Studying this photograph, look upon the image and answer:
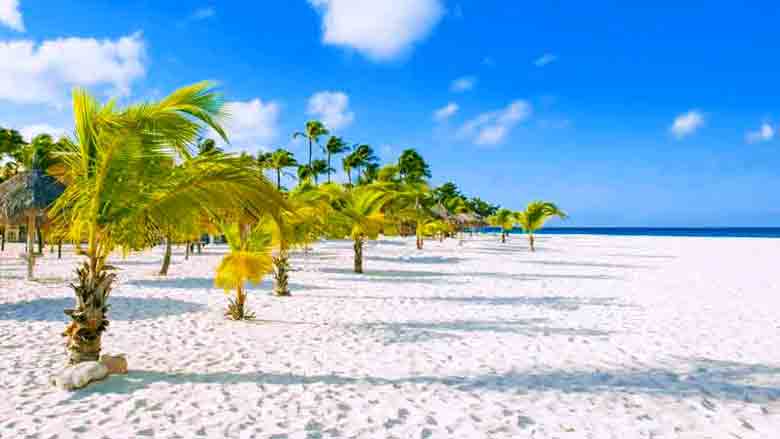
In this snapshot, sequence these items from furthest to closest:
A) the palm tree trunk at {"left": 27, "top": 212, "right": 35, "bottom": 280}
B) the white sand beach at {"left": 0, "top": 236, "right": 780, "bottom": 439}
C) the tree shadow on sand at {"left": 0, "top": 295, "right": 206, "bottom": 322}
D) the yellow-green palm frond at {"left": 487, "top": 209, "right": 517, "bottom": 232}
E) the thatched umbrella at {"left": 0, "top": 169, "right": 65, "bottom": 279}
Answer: the yellow-green palm frond at {"left": 487, "top": 209, "right": 517, "bottom": 232}
the thatched umbrella at {"left": 0, "top": 169, "right": 65, "bottom": 279}
the palm tree trunk at {"left": 27, "top": 212, "right": 35, "bottom": 280}
the tree shadow on sand at {"left": 0, "top": 295, "right": 206, "bottom": 322}
the white sand beach at {"left": 0, "top": 236, "right": 780, "bottom": 439}

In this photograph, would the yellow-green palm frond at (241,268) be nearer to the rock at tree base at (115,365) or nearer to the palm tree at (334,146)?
the rock at tree base at (115,365)

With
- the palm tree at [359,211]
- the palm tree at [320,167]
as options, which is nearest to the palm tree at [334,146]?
the palm tree at [320,167]

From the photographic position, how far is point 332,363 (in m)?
5.18

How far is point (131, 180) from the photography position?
4.54 m

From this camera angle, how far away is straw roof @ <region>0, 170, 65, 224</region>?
12.3 metres

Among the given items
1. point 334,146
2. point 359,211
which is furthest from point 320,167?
point 359,211

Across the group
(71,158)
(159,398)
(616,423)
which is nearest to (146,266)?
(71,158)

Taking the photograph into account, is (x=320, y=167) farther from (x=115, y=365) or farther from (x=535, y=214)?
(x=115, y=365)

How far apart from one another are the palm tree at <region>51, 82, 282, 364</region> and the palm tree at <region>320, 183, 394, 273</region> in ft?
→ 27.3

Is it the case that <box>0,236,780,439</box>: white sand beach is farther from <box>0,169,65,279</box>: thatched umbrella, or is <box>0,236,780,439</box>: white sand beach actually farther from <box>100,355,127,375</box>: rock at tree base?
<box>0,169,65,279</box>: thatched umbrella

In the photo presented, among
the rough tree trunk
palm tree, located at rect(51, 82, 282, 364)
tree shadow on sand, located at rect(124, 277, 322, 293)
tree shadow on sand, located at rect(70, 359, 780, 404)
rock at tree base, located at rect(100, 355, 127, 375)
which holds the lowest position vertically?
tree shadow on sand, located at rect(70, 359, 780, 404)

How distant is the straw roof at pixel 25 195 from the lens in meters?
12.3

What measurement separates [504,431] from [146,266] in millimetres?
15530

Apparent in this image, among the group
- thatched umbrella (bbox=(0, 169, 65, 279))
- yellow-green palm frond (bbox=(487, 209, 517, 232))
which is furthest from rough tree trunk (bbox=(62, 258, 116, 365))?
yellow-green palm frond (bbox=(487, 209, 517, 232))
